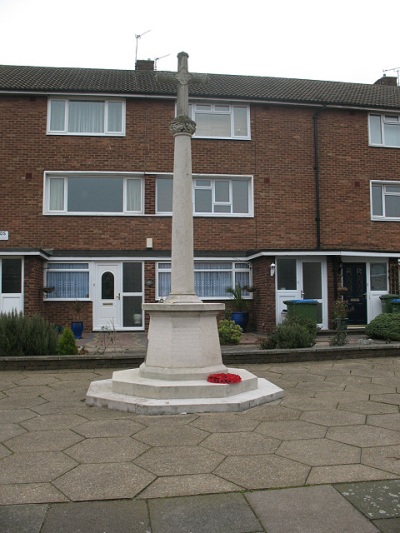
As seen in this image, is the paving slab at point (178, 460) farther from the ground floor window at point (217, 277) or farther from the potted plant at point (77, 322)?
the ground floor window at point (217, 277)

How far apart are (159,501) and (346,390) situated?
3.79 metres

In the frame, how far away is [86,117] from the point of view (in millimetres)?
14727

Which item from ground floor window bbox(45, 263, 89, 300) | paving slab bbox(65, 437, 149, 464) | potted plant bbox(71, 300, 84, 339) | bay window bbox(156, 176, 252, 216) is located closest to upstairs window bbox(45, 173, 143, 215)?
bay window bbox(156, 176, 252, 216)

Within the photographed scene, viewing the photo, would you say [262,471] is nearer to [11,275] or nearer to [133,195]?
[11,275]

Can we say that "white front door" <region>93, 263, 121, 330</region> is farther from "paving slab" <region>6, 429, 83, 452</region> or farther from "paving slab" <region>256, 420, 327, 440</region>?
"paving slab" <region>256, 420, 327, 440</region>

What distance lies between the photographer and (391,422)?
4352 mm

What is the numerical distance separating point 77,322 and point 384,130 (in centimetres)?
1247

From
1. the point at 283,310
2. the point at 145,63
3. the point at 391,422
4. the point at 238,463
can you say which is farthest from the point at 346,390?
the point at 145,63

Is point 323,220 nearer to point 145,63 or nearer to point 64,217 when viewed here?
point 64,217

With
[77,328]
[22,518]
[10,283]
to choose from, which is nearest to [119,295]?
[77,328]

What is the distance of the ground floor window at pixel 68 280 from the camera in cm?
1404

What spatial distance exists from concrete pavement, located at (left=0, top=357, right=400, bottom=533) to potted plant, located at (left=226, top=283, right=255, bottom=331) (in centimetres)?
831

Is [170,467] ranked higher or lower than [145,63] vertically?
lower

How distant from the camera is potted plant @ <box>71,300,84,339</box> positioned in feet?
42.2
